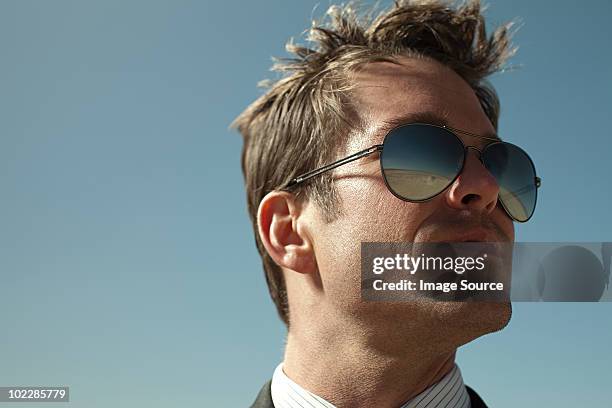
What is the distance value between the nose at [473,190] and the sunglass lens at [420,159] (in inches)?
2.0

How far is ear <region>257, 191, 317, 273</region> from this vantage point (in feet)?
13.4

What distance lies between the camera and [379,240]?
361 cm

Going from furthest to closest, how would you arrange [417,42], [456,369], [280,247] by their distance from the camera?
[417,42] < [280,247] < [456,369]

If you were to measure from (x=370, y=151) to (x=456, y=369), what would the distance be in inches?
58.0

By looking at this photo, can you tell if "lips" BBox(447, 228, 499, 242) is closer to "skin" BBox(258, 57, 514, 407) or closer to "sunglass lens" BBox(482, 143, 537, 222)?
"skin" BBox(258, 57, 514, 407)

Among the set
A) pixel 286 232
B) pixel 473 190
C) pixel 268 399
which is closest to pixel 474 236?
pixel 473 190

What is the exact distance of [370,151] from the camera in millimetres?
3848

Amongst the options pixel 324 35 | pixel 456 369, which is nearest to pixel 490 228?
pixel 456 369

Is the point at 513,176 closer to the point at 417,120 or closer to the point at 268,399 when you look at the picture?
the point at 417,120

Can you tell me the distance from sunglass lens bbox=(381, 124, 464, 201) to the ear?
2.44ft

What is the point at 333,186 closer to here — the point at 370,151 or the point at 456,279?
the point at 370,151

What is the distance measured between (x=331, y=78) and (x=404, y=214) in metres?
1.32

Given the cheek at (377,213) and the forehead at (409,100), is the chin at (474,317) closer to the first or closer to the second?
the cheek at (377,213)

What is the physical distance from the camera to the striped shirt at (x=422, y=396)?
3.73 m
